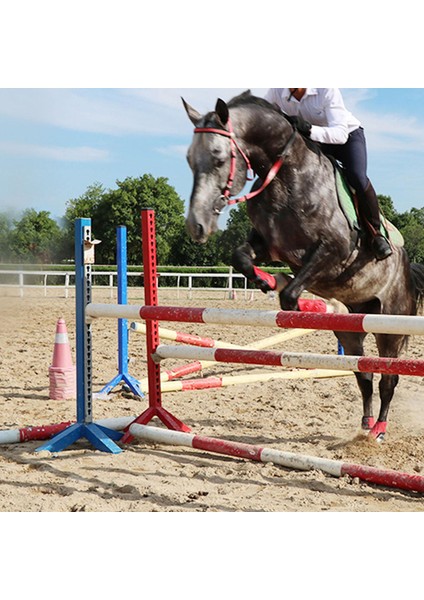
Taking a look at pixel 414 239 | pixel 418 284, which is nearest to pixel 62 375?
pixel 418 284

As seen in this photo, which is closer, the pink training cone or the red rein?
the red rein

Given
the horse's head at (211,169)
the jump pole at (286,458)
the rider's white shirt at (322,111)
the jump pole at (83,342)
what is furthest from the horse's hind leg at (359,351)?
the jump pole at (83,342)

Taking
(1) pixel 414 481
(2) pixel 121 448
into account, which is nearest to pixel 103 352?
(2) pixel 121 448

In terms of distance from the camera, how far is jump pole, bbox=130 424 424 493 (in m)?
2.94

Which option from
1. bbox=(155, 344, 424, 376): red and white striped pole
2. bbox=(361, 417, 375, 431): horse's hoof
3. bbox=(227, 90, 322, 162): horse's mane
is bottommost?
bbox=(361, 417, 375, 431): horse's hoof

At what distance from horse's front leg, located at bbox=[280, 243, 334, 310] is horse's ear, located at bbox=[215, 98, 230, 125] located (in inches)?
35.3

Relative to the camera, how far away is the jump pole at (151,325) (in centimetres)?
388

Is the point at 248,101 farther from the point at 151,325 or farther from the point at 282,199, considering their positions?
the point at 151,325

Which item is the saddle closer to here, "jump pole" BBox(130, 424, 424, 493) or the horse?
the horse

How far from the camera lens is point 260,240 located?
12.0 ft

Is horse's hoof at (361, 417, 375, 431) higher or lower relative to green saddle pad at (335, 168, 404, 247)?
lower

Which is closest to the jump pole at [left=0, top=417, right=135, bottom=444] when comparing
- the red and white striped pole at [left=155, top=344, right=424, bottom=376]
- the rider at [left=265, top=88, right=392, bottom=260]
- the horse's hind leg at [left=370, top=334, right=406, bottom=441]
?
the red and white striped pole at [left=155, top=344, right=424, bottom=376]

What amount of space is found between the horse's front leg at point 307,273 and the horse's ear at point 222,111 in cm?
90

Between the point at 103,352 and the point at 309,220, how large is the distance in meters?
4.58
